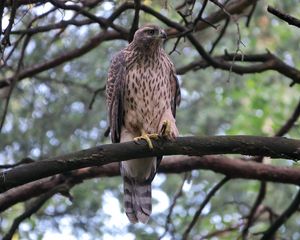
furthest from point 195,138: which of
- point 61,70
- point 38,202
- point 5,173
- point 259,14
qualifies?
point 259,14

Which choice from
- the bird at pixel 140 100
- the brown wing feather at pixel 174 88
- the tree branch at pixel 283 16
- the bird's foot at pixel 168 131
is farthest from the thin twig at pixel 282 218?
the tree branch at pixel 283 16

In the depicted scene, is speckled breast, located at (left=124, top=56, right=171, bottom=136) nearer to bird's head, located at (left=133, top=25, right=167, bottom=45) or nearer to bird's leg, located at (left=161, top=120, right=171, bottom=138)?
bird's head, located at (left=133, top=25, right=167, bottom=45)

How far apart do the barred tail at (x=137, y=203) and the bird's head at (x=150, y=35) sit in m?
1.20

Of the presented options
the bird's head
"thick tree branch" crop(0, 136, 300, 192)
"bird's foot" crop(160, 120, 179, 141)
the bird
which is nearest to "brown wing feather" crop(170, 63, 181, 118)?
the bird

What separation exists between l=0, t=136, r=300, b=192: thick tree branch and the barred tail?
1580 millimetres

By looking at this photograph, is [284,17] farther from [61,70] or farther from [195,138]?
[61,70]

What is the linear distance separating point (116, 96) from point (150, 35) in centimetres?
60

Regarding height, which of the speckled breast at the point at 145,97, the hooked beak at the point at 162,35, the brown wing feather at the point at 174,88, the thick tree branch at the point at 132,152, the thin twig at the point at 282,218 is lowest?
the thick tree branch at the point at 132,152

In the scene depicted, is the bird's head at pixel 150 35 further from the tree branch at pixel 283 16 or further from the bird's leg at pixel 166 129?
the tree branch at pixel 283 16

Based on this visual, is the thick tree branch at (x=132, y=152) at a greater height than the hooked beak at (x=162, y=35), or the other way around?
the hooked beak at (x=162, y=35)

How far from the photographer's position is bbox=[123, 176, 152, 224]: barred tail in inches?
220

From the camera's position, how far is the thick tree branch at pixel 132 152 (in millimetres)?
3912

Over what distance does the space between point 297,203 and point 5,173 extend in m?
3.14

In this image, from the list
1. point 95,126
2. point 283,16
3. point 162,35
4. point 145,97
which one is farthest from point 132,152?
point 95,126
